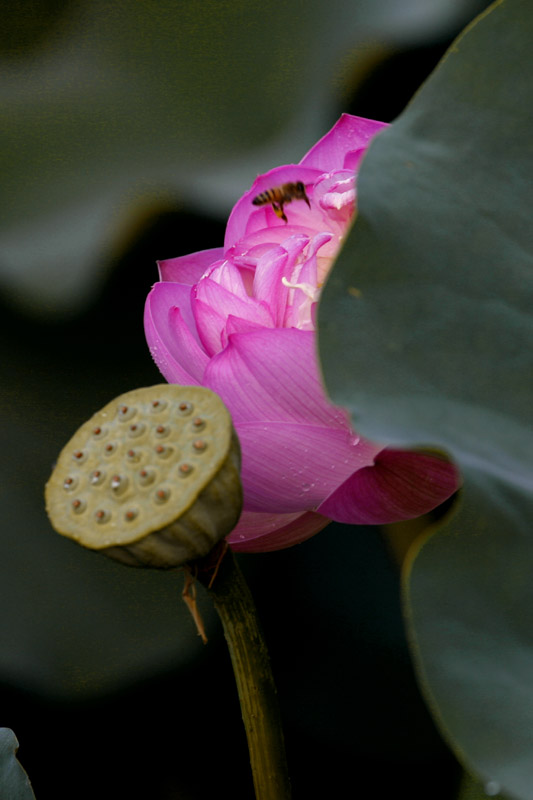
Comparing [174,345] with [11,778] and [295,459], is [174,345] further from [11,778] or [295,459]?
[11,778]

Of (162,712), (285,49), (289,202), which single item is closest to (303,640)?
(162,712)

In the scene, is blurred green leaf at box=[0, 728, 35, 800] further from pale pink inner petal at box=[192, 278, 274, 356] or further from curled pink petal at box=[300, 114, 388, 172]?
curled pink petal at box=[300, 114, 388, 172]

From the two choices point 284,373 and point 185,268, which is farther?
point 185,268

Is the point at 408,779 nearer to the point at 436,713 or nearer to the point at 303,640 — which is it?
the point at 303,640

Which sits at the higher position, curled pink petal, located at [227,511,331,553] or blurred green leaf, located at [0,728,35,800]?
curled pink petal, located at [227,511,331,553]

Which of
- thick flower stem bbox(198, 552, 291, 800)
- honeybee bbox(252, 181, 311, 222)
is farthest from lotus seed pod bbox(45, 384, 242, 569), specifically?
honeybee bbox(252, 181, 311, 222)

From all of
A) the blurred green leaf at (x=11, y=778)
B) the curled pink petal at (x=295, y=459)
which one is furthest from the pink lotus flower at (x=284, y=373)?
the blurred green leaf at (x=11, y=778)

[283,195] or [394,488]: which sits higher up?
[283,195]

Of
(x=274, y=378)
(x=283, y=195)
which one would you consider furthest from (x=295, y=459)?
(x=283, y=195)
